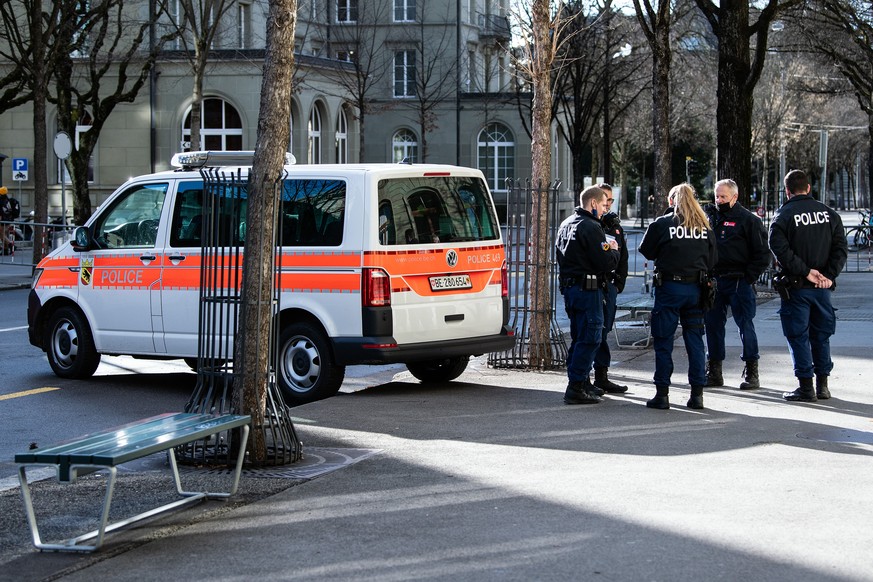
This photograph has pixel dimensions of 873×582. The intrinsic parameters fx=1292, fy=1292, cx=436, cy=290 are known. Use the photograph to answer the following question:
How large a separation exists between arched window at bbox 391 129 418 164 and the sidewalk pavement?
168ft

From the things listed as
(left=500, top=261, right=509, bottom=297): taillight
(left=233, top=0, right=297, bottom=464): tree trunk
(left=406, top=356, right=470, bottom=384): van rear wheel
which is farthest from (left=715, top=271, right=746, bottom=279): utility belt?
(left=233, top=0, right=297, bottom=464): tree trunk

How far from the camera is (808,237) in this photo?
10578 mm

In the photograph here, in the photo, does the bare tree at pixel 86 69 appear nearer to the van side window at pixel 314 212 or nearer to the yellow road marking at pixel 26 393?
the yellow road marking at pixel 26 393

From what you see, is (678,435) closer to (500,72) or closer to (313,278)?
(313,278)

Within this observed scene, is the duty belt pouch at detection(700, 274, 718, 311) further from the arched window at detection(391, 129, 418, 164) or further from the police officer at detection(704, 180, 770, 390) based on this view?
the arched window at detection(391, 129, 418, 164)

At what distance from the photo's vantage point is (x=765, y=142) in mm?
61125

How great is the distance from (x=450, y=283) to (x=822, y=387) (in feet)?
10.5

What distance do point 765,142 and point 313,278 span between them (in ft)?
176

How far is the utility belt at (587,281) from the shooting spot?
402 inches

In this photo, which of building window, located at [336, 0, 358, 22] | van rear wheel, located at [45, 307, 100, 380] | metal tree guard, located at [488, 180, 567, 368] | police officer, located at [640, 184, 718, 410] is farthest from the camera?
building window, located at [336, 0, 358, 22]

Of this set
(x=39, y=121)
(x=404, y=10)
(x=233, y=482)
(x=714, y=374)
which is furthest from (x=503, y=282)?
(x=404, y=10)

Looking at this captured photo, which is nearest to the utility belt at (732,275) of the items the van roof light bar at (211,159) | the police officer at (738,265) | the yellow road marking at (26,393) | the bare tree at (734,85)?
the police officer at (738,265)

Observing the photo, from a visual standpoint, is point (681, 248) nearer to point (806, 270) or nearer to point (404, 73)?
point (806, 270)

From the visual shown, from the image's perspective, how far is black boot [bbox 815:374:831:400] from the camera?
35.0 feet
